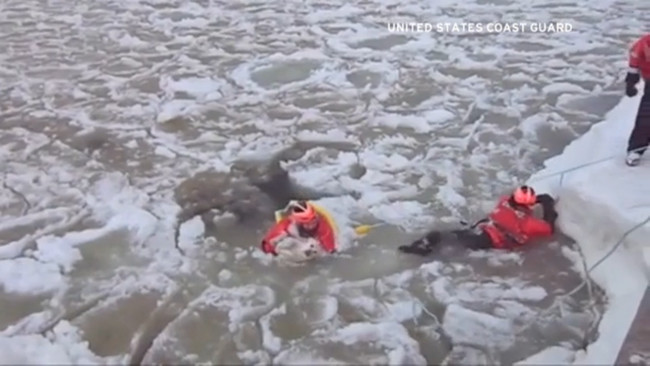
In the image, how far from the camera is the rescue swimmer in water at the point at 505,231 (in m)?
3.73

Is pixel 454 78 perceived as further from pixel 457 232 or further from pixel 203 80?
pixel 457 232

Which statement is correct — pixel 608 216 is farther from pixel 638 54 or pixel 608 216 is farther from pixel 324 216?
pixel 324 216

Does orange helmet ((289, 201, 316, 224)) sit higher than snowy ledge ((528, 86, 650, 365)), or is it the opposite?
orange helmet ((289, 201, 316, 224))

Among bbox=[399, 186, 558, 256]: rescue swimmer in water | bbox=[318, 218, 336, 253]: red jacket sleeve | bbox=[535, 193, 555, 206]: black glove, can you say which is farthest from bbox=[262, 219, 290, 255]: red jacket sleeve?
bbox=[535, 193, 555, 206]: black glove

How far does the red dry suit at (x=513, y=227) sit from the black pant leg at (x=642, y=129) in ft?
2.50

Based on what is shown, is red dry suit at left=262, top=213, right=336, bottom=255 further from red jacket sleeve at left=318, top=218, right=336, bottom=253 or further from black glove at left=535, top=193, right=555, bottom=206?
black glove at left=535, top=193, right=555, bottom=206

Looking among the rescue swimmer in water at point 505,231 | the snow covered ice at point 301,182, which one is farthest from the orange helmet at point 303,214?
the rescue swimmer in water at point 505,231

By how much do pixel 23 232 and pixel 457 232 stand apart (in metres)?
2.21

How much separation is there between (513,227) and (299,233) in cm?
102

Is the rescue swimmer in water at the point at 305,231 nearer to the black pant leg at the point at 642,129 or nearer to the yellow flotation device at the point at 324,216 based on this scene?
the yellow flotation device at the point at 324,216

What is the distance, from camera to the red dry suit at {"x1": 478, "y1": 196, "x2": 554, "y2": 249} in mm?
3729

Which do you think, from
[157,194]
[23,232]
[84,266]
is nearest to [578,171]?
[157,194]

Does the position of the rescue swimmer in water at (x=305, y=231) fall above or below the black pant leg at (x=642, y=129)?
below

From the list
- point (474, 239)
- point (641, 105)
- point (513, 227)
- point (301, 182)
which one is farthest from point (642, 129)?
point (301, 182)
